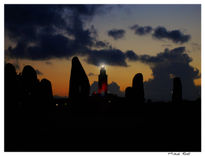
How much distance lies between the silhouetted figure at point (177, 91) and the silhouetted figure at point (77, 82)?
10.4 metres

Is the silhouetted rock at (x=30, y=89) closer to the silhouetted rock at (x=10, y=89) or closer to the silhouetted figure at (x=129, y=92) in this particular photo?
the silhouetted rock at (x=10, y=89)

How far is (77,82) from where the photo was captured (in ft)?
56.3

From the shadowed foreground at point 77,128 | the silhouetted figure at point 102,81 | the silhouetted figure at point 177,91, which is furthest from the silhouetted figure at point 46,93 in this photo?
the silhouetted figure at point 102,81

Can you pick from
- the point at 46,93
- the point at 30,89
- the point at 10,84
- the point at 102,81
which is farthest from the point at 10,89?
the point at 102,81

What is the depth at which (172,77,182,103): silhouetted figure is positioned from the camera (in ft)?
68.6

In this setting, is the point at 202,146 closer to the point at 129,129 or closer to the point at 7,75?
the point at 129,129

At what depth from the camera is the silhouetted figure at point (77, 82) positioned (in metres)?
17.1

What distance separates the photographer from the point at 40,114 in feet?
50.1

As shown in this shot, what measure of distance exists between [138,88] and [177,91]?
4.54 meters

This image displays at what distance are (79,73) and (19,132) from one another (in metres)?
8.02

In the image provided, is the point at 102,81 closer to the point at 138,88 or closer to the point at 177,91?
the point at 138,88

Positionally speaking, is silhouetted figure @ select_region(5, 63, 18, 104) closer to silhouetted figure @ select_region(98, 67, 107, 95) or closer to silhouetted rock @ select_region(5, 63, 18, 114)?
silhouetted rock @ select_region(5, 63, 18, 114)

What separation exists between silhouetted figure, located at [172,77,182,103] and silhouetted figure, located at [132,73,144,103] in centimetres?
372

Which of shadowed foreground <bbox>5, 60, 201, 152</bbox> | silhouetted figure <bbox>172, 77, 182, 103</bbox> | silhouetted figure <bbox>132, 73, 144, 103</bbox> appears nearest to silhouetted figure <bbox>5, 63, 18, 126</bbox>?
shadowed foreground <bbox>5, 60, 201, 152</bbox>
